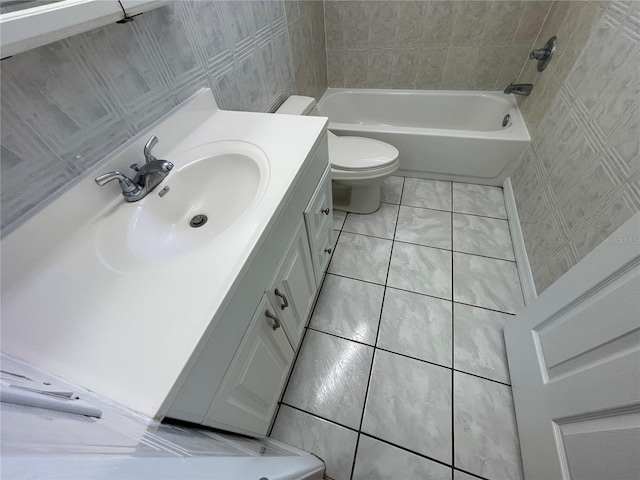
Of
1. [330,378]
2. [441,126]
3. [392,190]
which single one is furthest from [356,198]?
[441,126]

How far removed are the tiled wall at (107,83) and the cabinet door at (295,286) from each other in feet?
1.80

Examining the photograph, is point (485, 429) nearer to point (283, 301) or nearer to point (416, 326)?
point (416, 326)

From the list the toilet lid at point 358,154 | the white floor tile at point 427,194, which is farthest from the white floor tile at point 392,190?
the toilet lid at point 358,154

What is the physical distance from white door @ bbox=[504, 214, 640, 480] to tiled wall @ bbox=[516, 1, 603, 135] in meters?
1.15

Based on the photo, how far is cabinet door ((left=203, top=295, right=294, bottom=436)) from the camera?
2.00 ft

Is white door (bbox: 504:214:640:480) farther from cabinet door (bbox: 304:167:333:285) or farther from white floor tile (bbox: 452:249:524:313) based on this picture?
cabinet door (bbox: 304:167:333:285)

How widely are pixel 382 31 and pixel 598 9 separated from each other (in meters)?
1.17

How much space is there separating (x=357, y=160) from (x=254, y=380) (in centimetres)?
117

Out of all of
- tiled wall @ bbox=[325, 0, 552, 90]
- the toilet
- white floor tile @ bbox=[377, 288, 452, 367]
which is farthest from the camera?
tiled wall @ bbox=[325, 0, 552, 90]

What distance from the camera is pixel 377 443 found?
97cm

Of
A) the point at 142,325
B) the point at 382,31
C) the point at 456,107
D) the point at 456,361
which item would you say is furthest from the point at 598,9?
the point at 142,325

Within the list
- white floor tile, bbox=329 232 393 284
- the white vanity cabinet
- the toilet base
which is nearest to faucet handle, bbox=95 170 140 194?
the white vanity cabinet

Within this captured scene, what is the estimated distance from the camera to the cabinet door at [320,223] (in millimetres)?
938

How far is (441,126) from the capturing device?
7.13 ft
